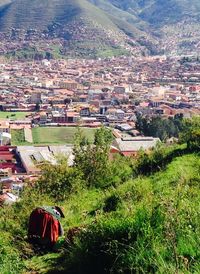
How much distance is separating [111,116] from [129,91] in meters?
12.5

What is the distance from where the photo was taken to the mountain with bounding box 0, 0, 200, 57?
7826cm

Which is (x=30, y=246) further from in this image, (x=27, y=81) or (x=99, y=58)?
(x=99, y=58)

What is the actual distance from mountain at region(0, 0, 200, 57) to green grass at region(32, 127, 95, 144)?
148 ft

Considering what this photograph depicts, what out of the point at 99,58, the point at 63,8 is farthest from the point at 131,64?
the point at 63,8

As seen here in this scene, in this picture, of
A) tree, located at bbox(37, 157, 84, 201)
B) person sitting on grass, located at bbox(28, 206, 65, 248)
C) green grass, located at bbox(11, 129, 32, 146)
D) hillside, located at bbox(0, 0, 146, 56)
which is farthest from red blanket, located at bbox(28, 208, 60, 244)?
hillside, located at bbox(0, 0, 146, 56)

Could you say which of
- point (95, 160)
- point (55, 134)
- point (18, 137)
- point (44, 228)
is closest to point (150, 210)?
point (44, 228)

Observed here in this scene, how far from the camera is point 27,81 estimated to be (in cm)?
5381

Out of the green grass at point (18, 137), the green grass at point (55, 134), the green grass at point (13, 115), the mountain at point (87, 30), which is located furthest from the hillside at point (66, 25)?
the green grass at point (18, 137)

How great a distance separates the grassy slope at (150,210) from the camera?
91.6 inches

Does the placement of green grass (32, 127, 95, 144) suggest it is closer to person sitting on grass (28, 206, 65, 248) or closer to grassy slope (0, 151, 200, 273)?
grassy slope (0, 151, 200, 273)

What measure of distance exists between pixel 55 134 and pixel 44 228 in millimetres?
26273

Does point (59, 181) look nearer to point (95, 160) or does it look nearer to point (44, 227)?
point (95, 160)

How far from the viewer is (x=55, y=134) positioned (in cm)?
2983

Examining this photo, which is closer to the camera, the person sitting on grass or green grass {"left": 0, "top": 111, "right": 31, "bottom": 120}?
the person sitting on grass
